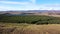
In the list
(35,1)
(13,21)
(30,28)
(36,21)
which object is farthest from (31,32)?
(35,1)

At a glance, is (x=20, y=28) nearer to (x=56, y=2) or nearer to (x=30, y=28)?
(x=30, y=28)

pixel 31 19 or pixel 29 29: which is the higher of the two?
pixel 31 19

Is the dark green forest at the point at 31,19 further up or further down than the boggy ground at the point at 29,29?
further up

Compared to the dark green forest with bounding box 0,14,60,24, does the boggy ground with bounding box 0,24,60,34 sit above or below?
below
